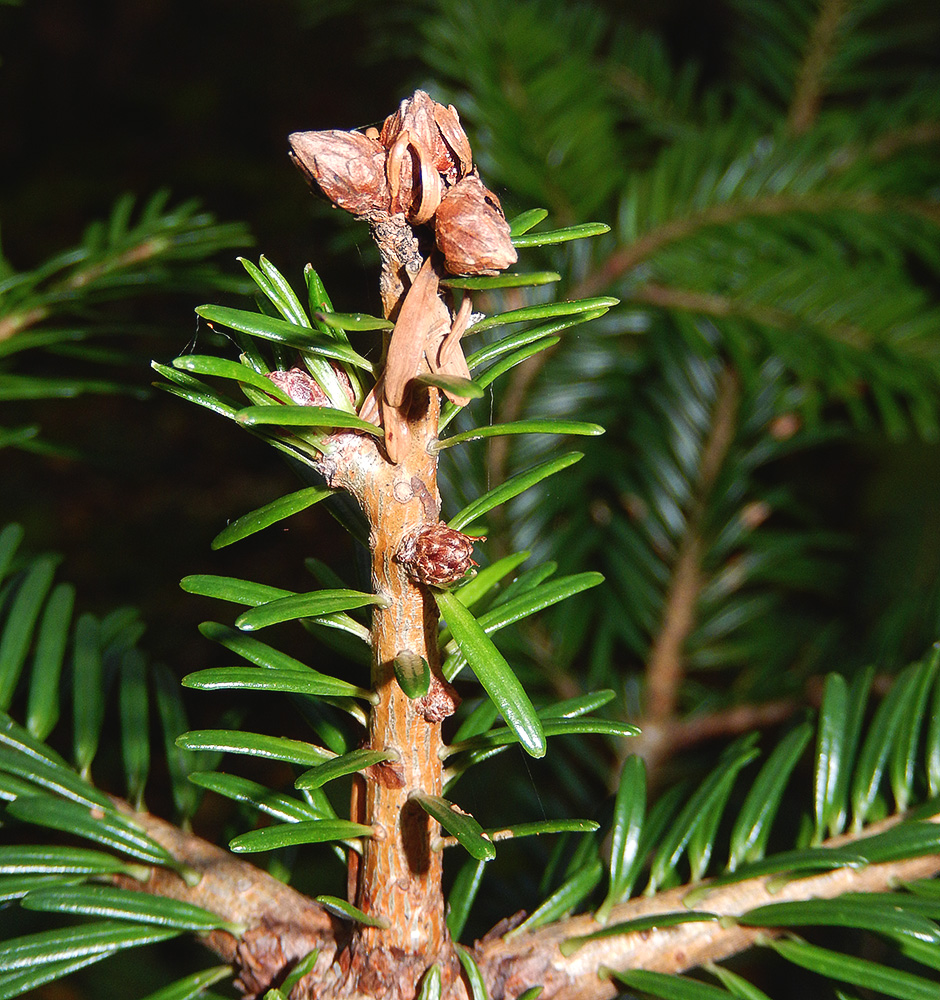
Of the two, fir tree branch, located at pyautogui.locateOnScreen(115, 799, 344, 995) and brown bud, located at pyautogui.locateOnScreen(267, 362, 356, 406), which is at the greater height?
brown bud, located at pyautogui.locateOnScreen(267, 362, 356, 406)

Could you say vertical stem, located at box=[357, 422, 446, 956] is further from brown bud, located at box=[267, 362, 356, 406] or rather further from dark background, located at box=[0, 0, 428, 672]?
dark background, located at box=[0, 0, 428, 672]

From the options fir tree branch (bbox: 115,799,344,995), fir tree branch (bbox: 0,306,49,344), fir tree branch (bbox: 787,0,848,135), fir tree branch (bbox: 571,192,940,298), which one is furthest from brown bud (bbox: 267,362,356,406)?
fir tree branch (bbox: 787,0,848,135)

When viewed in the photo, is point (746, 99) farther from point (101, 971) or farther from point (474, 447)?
point (101, 971)

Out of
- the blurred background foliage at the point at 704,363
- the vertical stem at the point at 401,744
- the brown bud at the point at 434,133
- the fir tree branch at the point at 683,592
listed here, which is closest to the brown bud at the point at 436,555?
the vertical stem at the point at 401,744

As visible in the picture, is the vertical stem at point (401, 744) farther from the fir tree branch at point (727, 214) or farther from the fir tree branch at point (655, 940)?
the fir tree branch at point (727, 214)

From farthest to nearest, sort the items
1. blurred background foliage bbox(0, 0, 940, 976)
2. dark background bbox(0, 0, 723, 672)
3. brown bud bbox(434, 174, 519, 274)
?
1. dark background bbox(0, 0, 723, 672)
2. blurred background foliage bbox(0, 0, 940, 976)
3. brown bud bbox(434, 174, 519, 274)

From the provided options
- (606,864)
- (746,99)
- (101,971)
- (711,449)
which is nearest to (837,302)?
(711,449)

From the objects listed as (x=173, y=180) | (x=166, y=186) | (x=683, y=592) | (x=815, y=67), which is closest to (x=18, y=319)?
(x=683, y=592)
